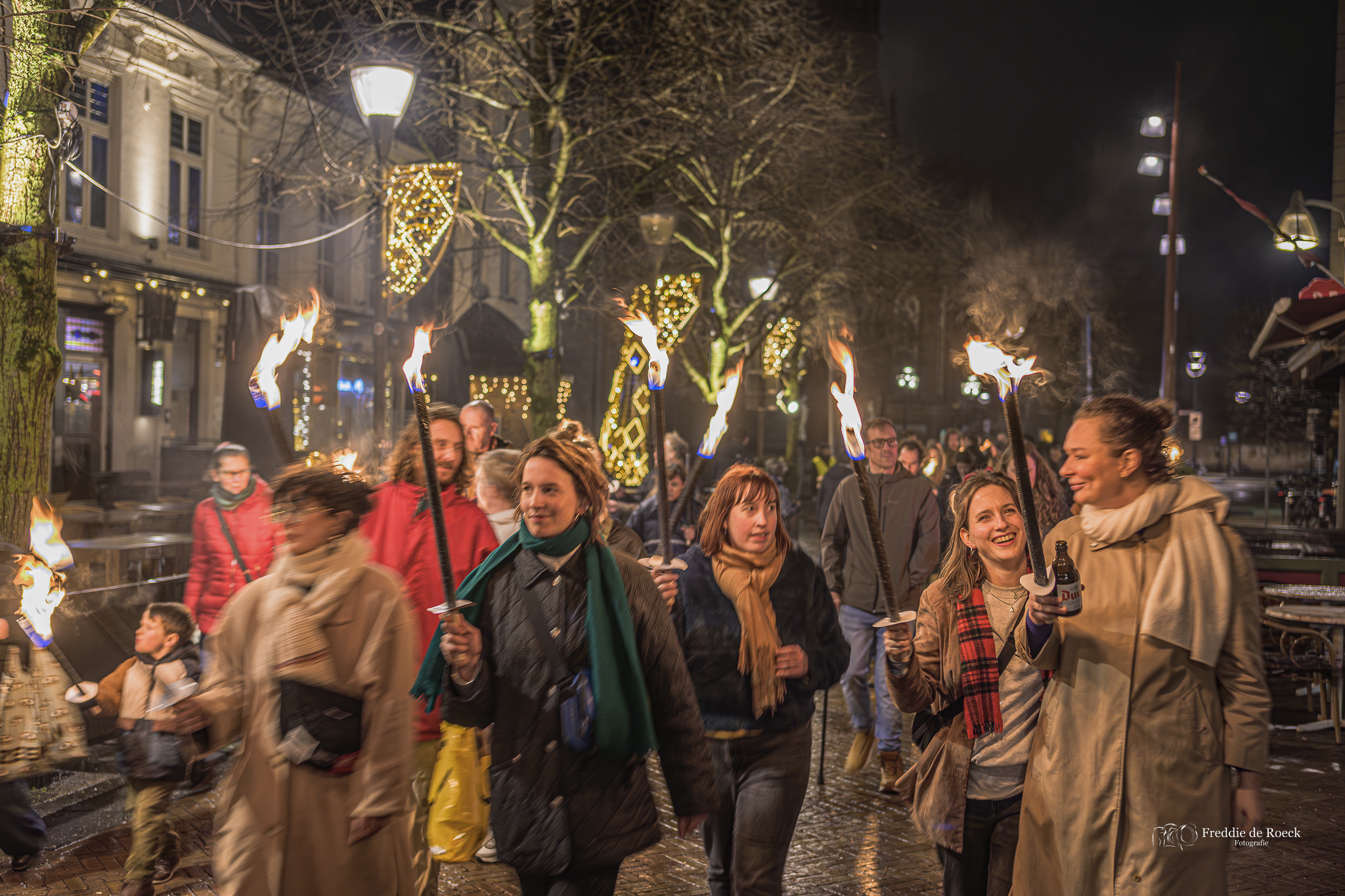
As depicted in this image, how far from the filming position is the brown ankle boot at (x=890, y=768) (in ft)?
22.8

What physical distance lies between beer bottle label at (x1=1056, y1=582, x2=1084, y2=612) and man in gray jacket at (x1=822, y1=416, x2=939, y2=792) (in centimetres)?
456

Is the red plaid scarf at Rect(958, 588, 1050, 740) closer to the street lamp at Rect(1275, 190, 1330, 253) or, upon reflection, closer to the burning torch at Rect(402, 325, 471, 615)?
the burning torch at Rect(402, 325, 471, 615)

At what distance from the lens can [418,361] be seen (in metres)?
3.24

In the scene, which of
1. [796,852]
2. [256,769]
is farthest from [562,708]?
[796,852]

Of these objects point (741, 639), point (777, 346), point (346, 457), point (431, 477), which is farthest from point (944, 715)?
point (777, 346)

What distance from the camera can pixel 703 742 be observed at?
3.38 metres

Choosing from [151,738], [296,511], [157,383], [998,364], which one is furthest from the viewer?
[157,383]

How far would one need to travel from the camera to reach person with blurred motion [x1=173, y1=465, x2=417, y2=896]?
3045mm

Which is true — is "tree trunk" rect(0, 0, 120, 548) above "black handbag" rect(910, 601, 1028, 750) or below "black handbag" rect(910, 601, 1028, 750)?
above

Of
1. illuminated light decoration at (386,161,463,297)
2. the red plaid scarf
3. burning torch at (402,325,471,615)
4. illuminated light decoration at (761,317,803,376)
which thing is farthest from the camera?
illuminated light decoration at (761,317,803,376)

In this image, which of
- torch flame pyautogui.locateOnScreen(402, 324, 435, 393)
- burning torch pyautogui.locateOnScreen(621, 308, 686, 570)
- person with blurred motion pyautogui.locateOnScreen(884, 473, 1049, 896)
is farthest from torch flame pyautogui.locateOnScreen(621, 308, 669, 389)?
person with blurred motion pyautogui.locateOnScreen(884, 473, 1049, 896)

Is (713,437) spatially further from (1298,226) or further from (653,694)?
(1298,226)

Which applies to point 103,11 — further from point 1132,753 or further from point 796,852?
point 1132,753

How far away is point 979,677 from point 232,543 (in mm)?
4005
